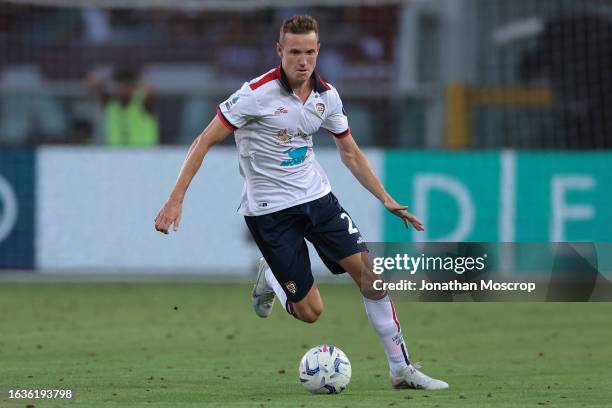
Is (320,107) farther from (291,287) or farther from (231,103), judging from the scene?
(291,287)

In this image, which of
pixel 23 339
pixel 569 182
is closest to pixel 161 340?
pixel 23 339

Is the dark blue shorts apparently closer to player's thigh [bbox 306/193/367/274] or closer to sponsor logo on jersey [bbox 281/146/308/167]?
player's thigh [bbox 306/193/367/274]

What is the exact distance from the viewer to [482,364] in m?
9.93

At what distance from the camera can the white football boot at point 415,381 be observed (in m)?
8.45

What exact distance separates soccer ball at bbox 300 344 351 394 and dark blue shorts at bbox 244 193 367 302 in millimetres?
598

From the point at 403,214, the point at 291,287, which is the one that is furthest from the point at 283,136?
the point at 291,287

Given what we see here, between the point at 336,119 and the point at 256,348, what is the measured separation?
265cm

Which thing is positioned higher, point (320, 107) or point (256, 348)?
point (320, 107)

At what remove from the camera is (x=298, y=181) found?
8.73 m

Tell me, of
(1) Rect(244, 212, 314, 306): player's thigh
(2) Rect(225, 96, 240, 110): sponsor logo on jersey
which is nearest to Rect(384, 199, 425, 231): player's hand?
(1) Rect(244, 212, 314, 306): player's thigh

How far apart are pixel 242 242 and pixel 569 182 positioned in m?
3.50

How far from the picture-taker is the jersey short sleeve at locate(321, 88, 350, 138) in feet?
28.5

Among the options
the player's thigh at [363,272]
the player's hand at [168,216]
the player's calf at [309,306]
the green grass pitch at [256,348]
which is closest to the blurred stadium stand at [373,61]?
the green grass pitch at [256,348]

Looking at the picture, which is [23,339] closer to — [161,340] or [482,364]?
[161,340]
